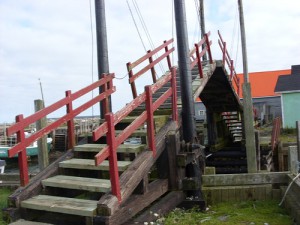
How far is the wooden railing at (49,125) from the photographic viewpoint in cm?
551

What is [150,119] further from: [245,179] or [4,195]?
[4,195]

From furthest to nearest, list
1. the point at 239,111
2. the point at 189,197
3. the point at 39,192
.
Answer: the point at 239,111, the point at 189,197, the point at 39,192

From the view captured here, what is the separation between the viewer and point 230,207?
23.8 feet

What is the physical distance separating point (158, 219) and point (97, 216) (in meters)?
1.46

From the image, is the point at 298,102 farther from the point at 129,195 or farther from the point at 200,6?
the point at 129,195

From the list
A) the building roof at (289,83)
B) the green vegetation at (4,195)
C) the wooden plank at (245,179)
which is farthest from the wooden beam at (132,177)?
the building roof at (289,83)

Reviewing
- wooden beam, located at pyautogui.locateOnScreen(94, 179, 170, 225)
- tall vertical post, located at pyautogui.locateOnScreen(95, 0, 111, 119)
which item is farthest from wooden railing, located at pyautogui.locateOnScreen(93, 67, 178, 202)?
tall vertical post, located at pyautogui.locateOnScreen(95, 0, 111, 119)

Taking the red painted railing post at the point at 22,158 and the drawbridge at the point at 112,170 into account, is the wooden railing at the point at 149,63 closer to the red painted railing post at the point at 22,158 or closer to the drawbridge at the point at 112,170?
the drawbridge at the point at 112,170

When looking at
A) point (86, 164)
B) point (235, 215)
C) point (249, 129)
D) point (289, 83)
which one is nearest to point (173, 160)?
point (235, 215)

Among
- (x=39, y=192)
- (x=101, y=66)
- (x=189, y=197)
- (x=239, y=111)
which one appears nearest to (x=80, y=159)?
(x=39, y=192)

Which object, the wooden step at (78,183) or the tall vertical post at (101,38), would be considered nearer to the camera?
the wooden step at (78,183)

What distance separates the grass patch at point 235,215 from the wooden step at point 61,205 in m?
1.33

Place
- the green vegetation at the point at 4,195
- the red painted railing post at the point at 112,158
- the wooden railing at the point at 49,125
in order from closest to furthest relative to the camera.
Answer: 1. the red painted railing post at the point at 112,158
2. the wooden railing at the point at 49,125
3. the green vegetation at the point at 4,195

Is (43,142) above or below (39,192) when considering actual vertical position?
above
